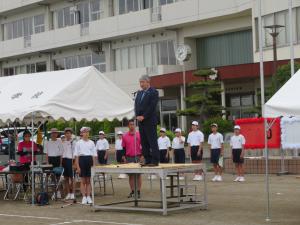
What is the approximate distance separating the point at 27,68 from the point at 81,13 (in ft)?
31.5

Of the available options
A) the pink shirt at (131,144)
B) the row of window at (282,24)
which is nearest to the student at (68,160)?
the pink shirt at (131,144)

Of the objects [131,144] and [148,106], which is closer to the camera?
[148,106]

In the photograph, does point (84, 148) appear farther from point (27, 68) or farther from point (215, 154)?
point (27, 68)

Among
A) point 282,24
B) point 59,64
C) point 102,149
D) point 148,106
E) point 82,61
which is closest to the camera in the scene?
point 148,106

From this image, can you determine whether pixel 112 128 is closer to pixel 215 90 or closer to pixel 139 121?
pixel 215 90

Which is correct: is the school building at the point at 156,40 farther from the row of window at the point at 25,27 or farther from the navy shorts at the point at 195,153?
the navy shorts at the point at 195,153

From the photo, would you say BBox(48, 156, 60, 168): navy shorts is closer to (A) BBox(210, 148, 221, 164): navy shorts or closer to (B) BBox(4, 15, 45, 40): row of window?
(A) BBox(210, 148, 221, 164): navy shorts

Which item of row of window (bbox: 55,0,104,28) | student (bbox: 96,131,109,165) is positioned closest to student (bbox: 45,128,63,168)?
student (bbox: 96,131,109,165)

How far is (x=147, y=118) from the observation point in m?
14.7

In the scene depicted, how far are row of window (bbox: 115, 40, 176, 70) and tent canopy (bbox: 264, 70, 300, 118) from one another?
35.6 meters

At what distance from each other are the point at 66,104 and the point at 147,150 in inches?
134

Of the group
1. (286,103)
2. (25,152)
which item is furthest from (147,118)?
(25,152)

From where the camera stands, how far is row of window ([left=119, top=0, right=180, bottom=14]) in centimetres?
4864

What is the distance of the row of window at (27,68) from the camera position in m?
60.3
